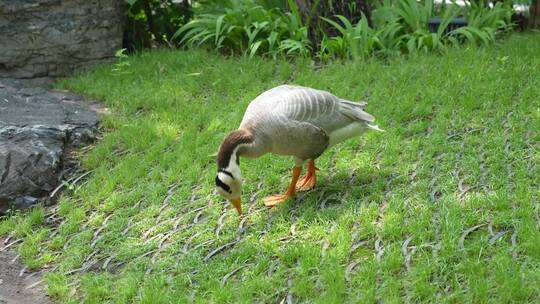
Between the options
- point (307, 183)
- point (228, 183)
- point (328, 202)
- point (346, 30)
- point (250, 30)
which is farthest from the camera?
point (250, 30)

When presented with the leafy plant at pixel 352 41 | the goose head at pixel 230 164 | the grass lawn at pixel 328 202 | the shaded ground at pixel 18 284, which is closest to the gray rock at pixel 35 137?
the grass lawn at pixel 328 202

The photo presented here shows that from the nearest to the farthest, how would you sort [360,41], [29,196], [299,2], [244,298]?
[244,298], [29,196], [360,41], [299,2]

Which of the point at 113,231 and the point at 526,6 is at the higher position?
the point at 526,6

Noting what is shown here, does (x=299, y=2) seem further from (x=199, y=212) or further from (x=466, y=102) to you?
(x=199, y=212)

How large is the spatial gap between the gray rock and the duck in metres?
2.07

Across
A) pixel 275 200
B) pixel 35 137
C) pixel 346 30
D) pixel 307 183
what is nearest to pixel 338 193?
pixel 307 183

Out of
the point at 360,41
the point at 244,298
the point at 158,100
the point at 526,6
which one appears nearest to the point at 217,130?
the point at 158,100

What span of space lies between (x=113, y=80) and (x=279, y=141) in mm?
3871

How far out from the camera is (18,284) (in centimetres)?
499

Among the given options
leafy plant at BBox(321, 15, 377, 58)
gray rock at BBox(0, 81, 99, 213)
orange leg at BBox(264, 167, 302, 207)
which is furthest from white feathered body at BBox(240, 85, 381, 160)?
leafy plant at BBox(321, 15, 377, 58)

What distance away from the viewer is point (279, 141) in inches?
199

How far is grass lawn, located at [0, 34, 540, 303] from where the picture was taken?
14.2ft

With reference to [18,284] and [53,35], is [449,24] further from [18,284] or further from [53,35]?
[18,284]

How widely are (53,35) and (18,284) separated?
4.49 m
